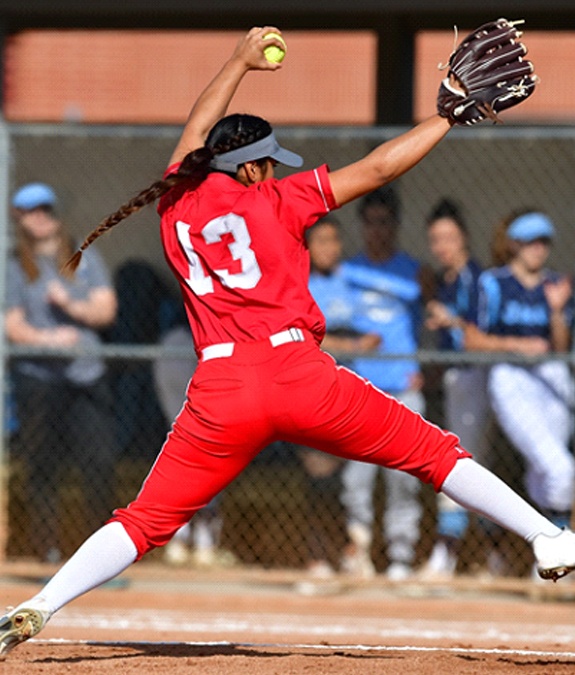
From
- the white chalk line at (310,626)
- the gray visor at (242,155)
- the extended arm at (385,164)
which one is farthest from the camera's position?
the white chalk line at (310,626)

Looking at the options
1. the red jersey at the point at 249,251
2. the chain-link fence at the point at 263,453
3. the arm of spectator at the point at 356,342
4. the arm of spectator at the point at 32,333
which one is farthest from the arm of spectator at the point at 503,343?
the red jersey at the point at 249,251

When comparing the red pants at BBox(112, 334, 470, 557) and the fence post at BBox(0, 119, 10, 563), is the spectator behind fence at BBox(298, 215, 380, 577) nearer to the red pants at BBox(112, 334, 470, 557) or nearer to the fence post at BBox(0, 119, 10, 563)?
the fence post at BBox(0, 119, 10, 563)

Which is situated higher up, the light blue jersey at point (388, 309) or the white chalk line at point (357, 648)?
the light blue jersey at point (388, 309)

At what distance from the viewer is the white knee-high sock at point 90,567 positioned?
4.55 m

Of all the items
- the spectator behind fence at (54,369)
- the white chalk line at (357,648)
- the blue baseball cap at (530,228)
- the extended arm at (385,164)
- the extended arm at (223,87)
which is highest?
the extended arm at (223,87)

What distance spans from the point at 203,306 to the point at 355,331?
3.37m

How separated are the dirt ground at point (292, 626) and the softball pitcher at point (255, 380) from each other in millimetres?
467

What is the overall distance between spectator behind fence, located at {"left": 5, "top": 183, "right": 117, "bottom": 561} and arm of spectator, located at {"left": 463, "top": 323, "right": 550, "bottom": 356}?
2.06 meters

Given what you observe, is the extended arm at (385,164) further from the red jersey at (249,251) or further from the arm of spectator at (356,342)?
the arm of spectator at (356,342)

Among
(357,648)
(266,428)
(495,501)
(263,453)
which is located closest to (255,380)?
(266,428)

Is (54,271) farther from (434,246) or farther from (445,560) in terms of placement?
(445,560)

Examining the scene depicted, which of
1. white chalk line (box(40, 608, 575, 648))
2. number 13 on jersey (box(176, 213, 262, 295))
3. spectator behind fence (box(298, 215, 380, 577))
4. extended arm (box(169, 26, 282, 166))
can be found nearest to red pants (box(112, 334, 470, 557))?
number 13 on jersey (box(176, 213, 262, 295))

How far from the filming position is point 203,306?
4.63m

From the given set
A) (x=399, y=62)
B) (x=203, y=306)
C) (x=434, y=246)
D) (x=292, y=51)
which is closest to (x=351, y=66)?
(x=292, y=51)
